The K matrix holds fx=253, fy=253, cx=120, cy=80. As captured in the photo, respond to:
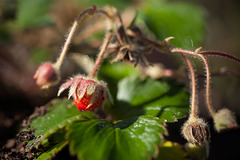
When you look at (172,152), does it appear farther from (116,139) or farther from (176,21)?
(176,21)

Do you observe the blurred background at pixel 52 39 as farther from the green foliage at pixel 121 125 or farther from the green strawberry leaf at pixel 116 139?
the green strawberry leaf at pixel 116 139

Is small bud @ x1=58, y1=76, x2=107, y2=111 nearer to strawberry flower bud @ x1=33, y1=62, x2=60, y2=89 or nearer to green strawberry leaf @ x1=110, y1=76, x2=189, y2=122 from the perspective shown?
strawberry flower bud @ x1=33, y1=62, x2=60, y2=89

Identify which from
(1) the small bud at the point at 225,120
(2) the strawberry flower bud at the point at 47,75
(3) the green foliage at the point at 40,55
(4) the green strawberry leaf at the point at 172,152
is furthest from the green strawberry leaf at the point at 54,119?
(3) the green foliage at the point at 40,55

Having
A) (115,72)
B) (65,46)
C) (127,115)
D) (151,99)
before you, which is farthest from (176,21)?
(65,46)

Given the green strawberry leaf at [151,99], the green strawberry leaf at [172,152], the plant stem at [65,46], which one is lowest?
the green strawberry leaf at [172,152]

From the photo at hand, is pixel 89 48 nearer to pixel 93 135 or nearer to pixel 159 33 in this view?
pixel 159 33

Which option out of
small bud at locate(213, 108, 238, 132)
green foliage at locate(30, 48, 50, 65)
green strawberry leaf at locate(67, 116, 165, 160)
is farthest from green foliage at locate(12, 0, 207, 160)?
green foliage at locate(30, 48, 50, 65)
